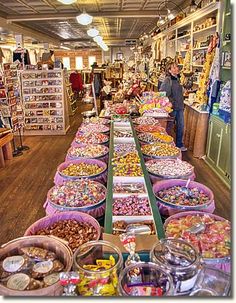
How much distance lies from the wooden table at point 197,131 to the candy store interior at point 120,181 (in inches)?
0.8

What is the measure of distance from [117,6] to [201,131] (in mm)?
5814

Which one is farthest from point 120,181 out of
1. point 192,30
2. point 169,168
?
point 192,30

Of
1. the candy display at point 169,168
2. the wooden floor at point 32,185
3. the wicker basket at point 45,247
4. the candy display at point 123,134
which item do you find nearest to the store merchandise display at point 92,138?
the candy display at point 123,134

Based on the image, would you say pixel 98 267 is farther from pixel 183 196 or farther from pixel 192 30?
pixel 192 30

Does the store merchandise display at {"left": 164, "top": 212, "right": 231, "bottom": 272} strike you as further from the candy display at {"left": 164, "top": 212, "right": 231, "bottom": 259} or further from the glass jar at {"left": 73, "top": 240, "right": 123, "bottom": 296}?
the glass jar at {"left": 73, "top": 240, "right": 123, "bottom": 296}

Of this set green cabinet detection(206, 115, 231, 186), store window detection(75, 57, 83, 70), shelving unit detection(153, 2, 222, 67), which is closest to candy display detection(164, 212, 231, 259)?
green cabinet detection(206, 115, 231, 186)

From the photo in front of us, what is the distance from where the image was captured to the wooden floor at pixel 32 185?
3793 mm

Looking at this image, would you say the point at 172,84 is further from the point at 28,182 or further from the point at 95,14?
the point at 95,14

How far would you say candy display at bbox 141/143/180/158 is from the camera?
133 inches

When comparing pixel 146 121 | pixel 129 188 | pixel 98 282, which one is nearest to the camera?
pixel 98 282

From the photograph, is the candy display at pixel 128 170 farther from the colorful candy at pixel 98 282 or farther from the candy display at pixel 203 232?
the colorful candy at pixel 98 282

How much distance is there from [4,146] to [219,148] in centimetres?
435

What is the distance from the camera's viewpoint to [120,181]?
8.47 feet

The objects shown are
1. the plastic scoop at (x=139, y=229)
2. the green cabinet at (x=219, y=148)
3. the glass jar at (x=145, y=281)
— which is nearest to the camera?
the glass jar at (x=145, y=281)
